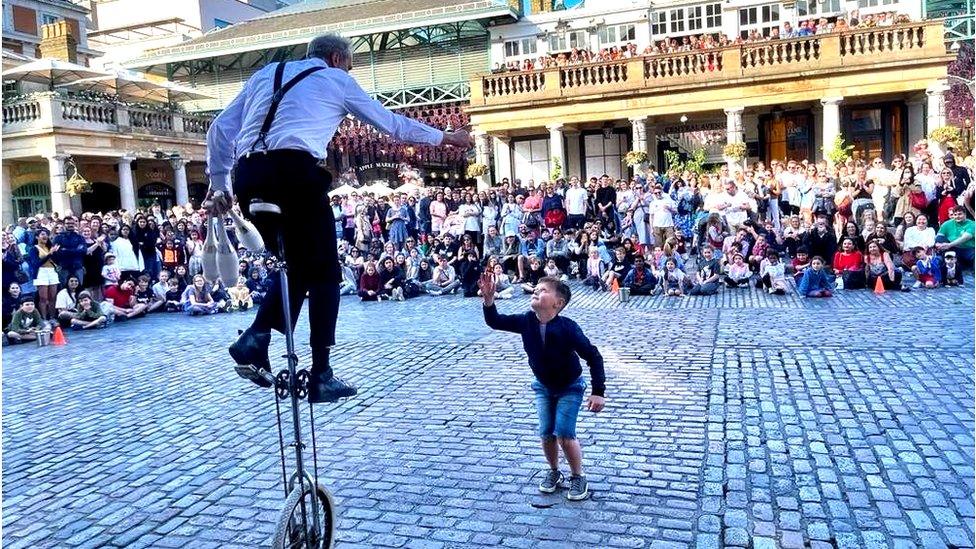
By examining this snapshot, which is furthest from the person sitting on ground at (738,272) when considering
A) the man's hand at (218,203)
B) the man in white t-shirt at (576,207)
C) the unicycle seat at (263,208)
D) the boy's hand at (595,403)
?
the unicycle seat at (263,208)

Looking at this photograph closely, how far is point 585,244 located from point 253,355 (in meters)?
13.1

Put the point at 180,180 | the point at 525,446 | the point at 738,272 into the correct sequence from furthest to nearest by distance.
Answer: the point at 180,180 < the point at 738,272 < the point at 525,446

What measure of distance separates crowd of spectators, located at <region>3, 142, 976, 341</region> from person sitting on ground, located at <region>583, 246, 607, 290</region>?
0.02 metres

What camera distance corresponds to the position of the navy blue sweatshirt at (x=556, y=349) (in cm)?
455

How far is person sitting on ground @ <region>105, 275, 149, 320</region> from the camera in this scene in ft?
49.5

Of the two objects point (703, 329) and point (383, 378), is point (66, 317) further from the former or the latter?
point (703, 329)

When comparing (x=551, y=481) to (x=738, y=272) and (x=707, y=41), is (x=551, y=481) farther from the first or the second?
(x=707, y=41)

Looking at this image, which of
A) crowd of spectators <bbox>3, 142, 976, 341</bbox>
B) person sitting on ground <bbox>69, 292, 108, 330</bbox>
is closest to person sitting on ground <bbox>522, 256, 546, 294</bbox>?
crowd of spectators <bbox>3, 142, 976, 341</bbox>

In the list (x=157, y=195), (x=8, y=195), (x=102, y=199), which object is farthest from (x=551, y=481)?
(x=157, y=195)

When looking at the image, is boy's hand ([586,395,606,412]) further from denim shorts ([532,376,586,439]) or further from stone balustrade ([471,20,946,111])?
stone balustrade ([471,20,946,111])

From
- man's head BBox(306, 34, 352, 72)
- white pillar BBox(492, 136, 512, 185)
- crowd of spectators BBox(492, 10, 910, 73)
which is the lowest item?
man's head BBox(306, 34, 352, 72)

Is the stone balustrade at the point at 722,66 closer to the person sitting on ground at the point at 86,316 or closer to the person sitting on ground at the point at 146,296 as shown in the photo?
the person sitting on ground at the point at 146,296

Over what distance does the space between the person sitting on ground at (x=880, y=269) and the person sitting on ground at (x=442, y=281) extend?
7.37 metres

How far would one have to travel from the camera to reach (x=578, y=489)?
4.57 m
